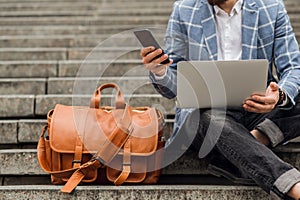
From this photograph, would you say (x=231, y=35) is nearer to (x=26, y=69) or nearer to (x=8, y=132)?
(x=8, y=132)

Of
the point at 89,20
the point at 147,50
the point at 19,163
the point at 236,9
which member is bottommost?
the point at 19,163

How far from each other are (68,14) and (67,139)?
3.09 m

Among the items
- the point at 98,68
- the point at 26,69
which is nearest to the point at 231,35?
the point at 98,68

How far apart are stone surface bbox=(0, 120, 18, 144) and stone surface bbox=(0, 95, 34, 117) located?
211 mm

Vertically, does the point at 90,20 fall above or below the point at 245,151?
above

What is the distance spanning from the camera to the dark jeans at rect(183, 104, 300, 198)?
2129 millimetres

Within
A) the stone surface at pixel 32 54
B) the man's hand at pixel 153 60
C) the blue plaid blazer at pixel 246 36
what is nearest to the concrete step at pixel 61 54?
the stone surface at pixel 32 54

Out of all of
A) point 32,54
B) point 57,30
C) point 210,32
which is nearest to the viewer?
point 210,32

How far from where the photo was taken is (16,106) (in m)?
3.10

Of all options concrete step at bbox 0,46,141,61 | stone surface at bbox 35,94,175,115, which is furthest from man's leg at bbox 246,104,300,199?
concrete step at bbox 0,46,141,61

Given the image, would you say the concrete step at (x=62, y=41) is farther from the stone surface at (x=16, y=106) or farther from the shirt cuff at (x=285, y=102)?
the shirt cuff at (x=285, y=102)

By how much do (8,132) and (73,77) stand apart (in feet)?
2.87

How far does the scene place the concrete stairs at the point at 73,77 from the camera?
237 cm

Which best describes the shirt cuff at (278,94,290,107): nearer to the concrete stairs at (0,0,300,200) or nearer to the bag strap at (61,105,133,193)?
the concrete stairs at (0,0,300,200)
